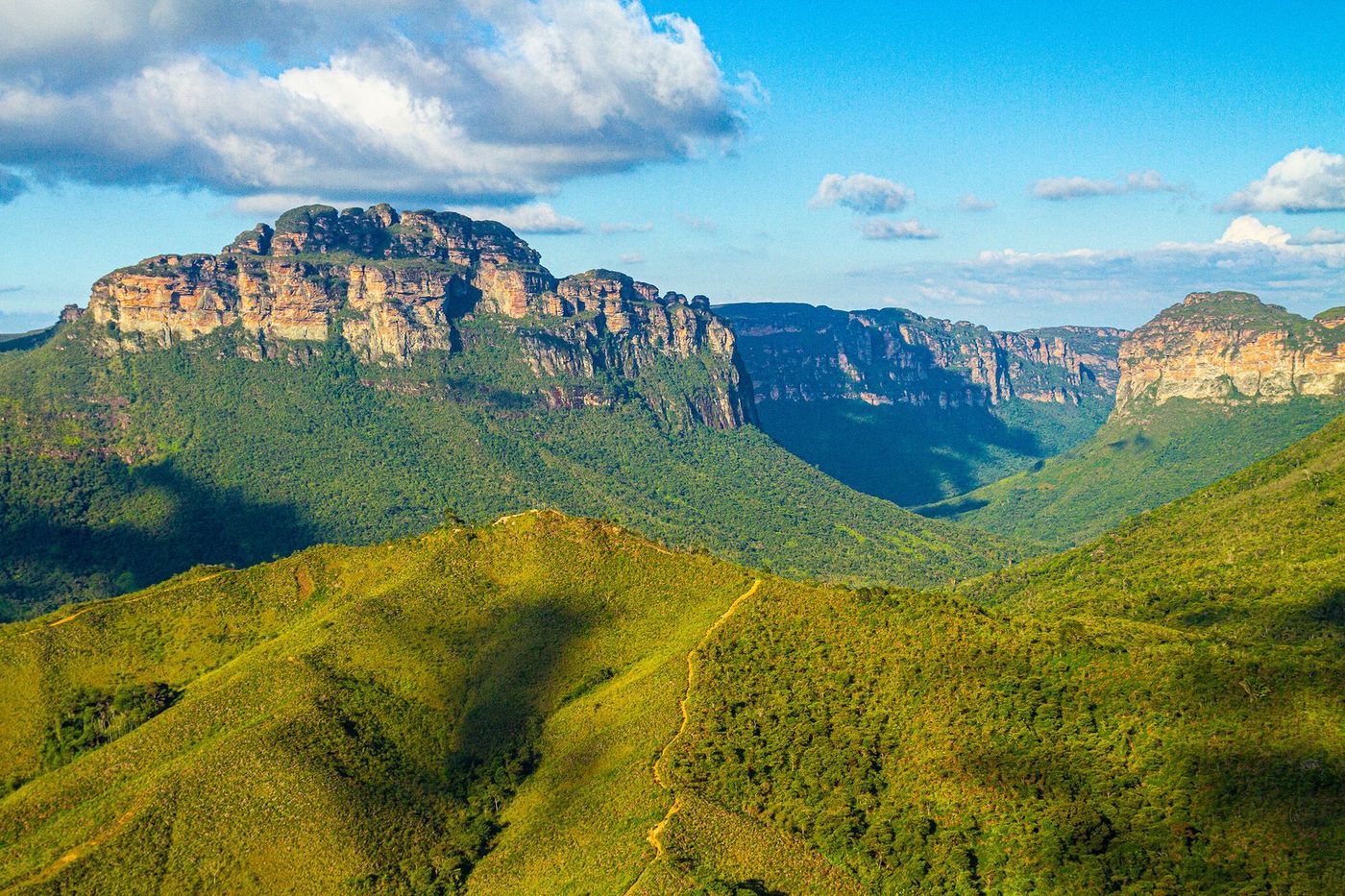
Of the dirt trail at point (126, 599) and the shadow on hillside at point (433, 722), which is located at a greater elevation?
the dirt trail at point (126, 599)

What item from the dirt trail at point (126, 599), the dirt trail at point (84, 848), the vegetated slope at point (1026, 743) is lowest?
the dirt trail at point (84, 848)

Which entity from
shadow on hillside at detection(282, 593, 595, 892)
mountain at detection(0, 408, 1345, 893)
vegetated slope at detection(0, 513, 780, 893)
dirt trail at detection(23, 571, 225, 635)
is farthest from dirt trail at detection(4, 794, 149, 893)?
dirt trail at detection(23, 571, 225, 635)

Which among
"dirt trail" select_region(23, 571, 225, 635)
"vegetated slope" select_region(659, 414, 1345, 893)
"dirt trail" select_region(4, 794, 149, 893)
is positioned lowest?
"dirt trail" select_region(4, 794, 149, 893)

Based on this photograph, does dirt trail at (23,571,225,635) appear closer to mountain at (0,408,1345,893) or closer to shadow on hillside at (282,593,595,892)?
mountain at (0,408,1345,893)

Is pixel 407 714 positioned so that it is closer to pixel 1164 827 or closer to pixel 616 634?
pixel 616 634

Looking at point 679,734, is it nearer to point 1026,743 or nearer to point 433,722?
point 433,722

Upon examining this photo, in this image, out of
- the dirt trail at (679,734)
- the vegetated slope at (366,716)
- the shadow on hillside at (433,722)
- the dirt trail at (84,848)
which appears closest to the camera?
the dirt trail at (84,848)

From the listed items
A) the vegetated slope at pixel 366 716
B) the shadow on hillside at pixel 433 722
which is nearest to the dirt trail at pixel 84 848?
the vegetated slope at pixel 366 716

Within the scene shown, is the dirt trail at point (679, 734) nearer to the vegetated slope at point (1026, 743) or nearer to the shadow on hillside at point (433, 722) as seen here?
the vegetated slope at point (1026, 743)
